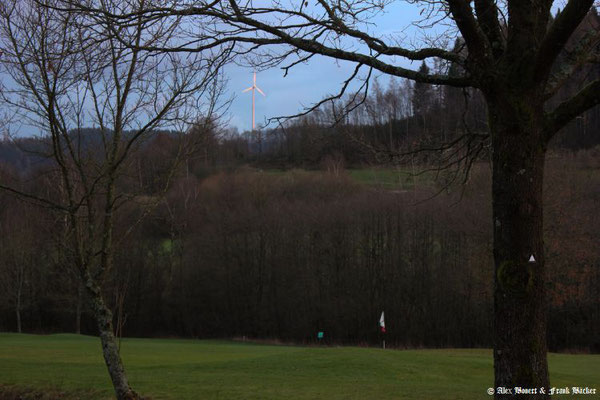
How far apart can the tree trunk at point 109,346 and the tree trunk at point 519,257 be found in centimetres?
561

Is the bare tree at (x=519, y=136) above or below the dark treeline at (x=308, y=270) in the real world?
above

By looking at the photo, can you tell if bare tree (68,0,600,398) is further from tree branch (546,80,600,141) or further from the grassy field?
the grassy field

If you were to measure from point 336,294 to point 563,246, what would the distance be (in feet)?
63.1

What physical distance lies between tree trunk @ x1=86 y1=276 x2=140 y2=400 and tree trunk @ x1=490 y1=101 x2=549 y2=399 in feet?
18.4

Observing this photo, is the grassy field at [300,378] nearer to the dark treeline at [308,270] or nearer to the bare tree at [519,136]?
the bare tree at [519,136]

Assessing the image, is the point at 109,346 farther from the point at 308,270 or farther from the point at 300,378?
the point at 308,270

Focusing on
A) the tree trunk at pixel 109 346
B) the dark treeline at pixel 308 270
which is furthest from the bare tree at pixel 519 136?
the dark treeline at pixel 308 270

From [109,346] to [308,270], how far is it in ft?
135

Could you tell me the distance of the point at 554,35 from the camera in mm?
3658

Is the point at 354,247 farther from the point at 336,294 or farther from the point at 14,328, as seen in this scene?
the point at 14,328

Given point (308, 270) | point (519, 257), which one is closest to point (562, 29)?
point (519, 257)

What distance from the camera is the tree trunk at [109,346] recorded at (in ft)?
25.0

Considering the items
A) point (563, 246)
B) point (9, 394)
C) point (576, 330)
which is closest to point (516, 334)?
point (9, 394)

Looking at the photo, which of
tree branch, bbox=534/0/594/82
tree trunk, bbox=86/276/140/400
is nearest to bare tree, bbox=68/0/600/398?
tree branch, bbox=534/0/594/82
